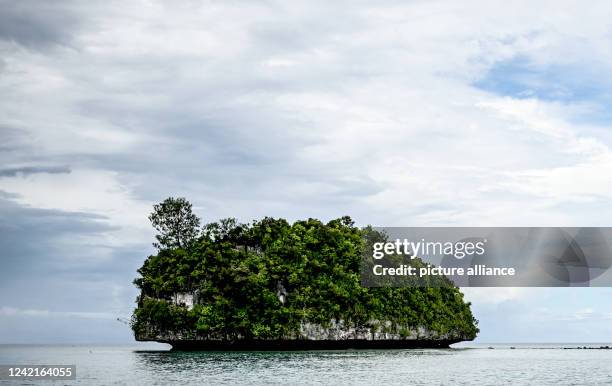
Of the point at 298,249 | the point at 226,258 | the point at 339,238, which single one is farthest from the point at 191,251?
the point at 339,238

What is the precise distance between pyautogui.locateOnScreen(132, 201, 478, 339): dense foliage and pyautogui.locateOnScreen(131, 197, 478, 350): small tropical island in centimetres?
10

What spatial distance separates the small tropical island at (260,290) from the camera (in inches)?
2640

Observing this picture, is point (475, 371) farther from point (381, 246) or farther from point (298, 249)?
point (381, 246)

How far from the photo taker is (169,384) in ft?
109

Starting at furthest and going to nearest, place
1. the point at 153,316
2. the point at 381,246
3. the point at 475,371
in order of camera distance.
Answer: the point at 381,246 → the point at 153,316 → the point at 475,371

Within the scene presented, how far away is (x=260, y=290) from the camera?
219 ft

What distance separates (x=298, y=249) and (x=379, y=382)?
35979mm

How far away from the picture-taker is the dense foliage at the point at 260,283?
220 feet

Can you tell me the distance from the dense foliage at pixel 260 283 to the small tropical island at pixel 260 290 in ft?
0.32

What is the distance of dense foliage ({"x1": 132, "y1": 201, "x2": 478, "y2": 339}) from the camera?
66938 mm

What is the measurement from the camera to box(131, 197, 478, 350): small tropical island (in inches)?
2640

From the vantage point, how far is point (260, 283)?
6662cm

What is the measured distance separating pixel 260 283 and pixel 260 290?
0.67 meters

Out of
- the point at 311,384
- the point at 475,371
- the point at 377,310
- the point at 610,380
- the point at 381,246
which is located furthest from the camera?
the point at 381,246
